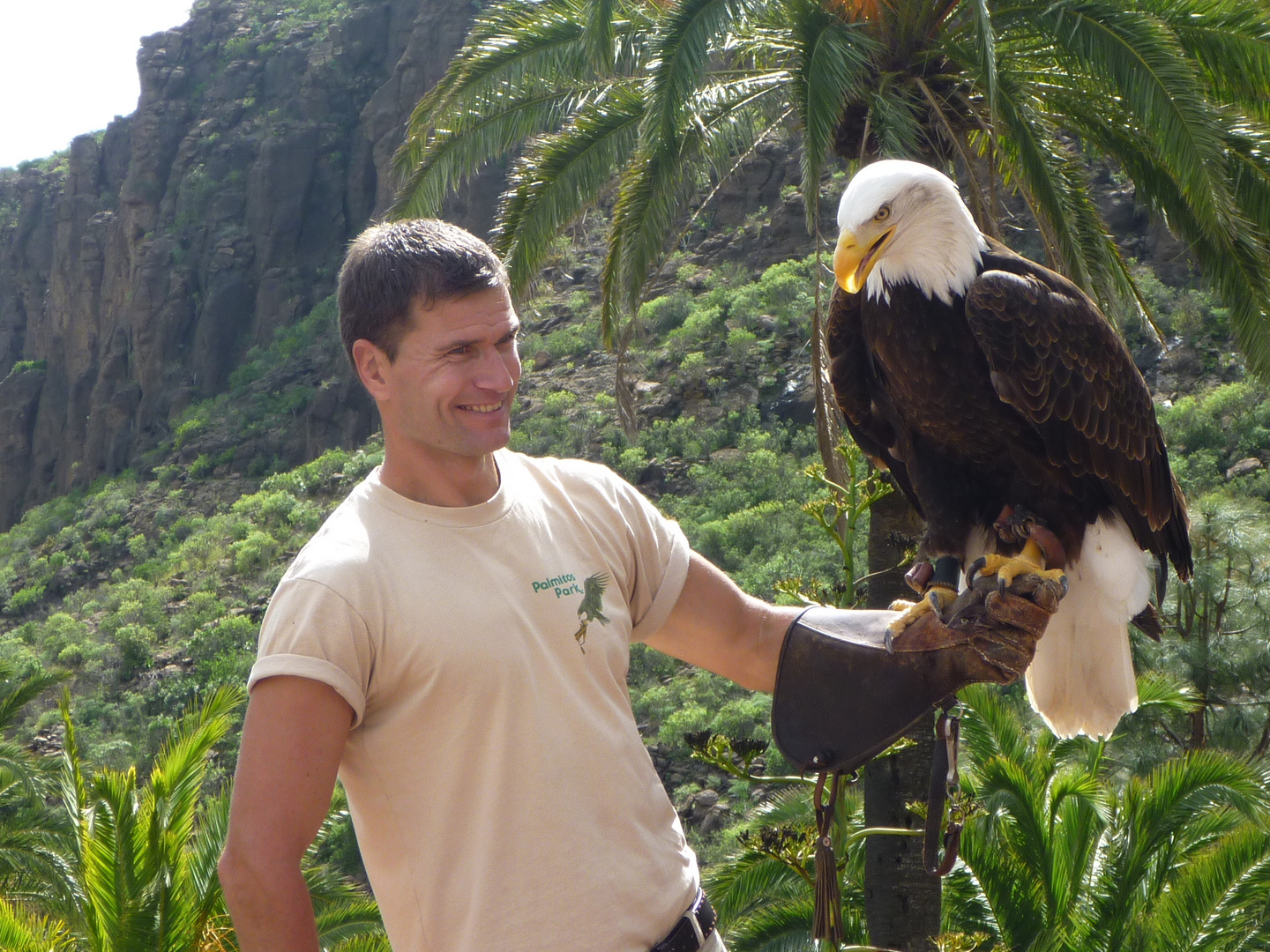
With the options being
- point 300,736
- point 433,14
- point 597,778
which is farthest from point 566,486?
point 433,14

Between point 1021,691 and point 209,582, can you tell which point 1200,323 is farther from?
point 209,582

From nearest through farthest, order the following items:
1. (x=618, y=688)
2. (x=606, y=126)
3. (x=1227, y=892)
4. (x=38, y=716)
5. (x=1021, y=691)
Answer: (x=618, y=688) → (x=1227, y=892) → (x=606, y=126) → (x=1021, y=691) → (x=38, y=716)

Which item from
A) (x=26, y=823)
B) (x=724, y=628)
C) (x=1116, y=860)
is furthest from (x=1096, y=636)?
(x=26, y=823)

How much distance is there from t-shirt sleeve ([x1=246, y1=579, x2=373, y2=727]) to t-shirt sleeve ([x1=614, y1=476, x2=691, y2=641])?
2.07 feet

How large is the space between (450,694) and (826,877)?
990mm

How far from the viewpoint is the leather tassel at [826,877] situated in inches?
88.2

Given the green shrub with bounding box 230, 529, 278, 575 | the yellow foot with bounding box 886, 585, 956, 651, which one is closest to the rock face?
→ the green shrub with bounding box 230, 529, 278, 575

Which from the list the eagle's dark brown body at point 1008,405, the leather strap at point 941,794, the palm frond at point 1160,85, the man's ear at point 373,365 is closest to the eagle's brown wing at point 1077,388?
the eagle's dark brown body at point 1008,405

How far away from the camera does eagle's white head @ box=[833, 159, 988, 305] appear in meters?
2.89

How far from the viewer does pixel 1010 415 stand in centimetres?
301

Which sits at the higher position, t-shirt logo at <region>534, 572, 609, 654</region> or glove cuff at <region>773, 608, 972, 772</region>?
t-shirt logo at <region>534, 572, 609, 654</region>

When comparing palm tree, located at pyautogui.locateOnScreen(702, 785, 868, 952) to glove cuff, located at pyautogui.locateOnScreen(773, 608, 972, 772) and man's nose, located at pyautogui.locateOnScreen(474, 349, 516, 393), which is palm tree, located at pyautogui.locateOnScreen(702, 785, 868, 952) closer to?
glove cuff, located at pyautogui.locateOnScreen(773, 608, 972, 772)

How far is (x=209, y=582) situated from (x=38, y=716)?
5360mm

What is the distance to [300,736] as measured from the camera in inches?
66.1
